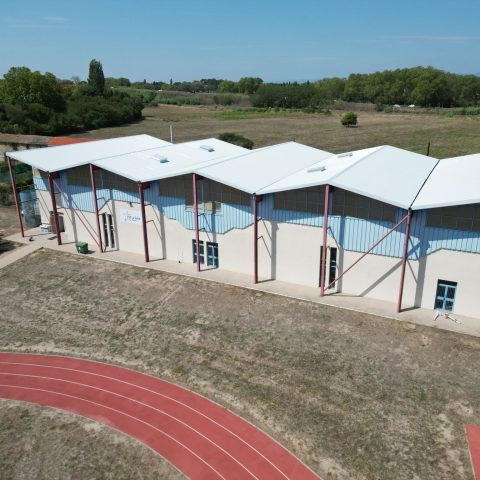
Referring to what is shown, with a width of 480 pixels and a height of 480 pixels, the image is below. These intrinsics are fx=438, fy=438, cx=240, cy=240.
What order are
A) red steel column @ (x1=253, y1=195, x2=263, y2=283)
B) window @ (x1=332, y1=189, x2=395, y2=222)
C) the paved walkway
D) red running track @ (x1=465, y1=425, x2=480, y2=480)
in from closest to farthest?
1. red running track @ (x1=465, y1=425, x2=480, y2=480)
2. the paved walkway
3. window @ (x1=332, y1=189, x2=395, y2=222)
4. red steel column @ (x1=253, y1=195, x2=263, y2=283)

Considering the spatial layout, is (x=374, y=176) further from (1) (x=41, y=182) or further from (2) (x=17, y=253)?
(2) (x=17, y=253)

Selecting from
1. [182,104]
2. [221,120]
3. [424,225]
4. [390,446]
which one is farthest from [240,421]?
[182,104]

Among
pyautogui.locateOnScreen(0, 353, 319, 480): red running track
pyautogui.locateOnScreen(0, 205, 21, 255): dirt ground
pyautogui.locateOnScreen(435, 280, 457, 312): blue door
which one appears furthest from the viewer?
pyautogui.locateOnScreen(0, 205, 21, 255): dirt ground

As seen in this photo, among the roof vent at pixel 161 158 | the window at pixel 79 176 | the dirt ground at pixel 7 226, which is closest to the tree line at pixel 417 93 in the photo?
the dirt ground at pixel 7 226

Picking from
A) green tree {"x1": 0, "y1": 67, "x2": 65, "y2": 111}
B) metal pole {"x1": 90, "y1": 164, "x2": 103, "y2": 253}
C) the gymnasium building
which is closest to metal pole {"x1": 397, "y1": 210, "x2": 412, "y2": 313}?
the gymnasium building

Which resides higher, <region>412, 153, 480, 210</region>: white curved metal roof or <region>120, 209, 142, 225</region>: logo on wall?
<region>412, 153, 480, 210</region>: white curved metal roof

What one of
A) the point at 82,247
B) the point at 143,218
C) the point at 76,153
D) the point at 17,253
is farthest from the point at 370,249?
the point at 76,153

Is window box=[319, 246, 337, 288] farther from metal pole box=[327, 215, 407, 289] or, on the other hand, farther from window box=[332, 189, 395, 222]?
window box=[332, 189, 395, 222]
